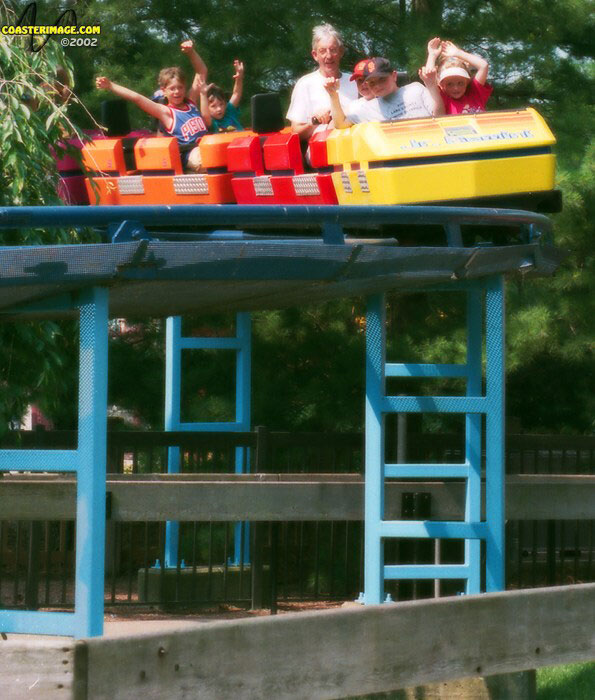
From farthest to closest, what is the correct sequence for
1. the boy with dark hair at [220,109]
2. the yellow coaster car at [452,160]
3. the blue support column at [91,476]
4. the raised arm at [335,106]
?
the boy with dark hair at [220,109], the raised arm at [335,106], the yellow coaster car at [452,160], the blue support column at [91,476]

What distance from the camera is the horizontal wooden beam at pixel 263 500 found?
712 centimetres

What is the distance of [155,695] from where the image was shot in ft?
12.0

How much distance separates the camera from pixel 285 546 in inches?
419

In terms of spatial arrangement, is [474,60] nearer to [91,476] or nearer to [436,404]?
[436,404]

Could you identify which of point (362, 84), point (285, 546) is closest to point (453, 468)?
point (362, 84)

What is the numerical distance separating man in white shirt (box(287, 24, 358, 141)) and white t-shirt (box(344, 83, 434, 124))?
0.29 meters

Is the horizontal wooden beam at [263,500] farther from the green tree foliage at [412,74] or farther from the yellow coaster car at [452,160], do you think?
the green tree foliage at [412,74]

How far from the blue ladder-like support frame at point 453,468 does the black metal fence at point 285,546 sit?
9.24ft

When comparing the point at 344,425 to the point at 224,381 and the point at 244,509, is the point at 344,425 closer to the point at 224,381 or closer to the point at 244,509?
the point at 224,381

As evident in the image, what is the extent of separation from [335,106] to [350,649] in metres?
4.59

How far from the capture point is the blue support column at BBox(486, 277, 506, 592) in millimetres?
6551

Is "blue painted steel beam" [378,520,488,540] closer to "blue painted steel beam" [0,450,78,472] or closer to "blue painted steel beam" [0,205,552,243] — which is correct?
"blue painted steel beam" [0,205,552,243]

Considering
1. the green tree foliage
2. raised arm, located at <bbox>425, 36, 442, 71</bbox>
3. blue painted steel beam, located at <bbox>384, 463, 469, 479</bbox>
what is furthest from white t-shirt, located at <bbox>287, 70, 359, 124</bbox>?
the green tree foliage

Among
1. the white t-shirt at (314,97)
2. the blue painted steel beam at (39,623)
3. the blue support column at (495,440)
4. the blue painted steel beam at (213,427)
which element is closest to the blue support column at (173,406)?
the blue painted steel beam at (213,427)
